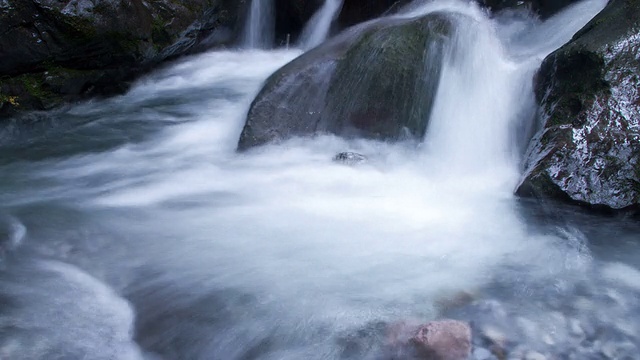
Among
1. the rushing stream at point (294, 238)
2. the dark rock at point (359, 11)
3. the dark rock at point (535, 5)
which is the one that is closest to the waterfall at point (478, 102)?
the rushing stream at point (294, 238)

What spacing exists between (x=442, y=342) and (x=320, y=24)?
8.10 m

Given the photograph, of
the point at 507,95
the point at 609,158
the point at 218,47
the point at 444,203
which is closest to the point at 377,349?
the point at 444,203

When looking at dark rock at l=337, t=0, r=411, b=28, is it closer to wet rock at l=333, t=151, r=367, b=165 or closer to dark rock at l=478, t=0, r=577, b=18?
dark rock at l=478, t=0, r=577, b=18

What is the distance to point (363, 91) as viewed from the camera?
6.68 metres

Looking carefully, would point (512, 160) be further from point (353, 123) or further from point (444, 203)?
point (353, 123)

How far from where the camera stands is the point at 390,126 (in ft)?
21.7

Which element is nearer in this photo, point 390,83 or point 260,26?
point 390,83

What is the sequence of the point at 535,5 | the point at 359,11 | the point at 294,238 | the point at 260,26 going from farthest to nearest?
the point at 260,26 < the point at 359,11 < the point at 535,5 < the point at 294,238

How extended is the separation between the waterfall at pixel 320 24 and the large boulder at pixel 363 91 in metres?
3.87

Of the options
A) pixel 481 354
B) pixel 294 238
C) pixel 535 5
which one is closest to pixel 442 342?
pixel 481 354

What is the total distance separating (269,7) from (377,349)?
338 inches

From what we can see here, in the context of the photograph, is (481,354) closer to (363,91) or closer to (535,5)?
(363,91)

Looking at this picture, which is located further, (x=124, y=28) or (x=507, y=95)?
(x=124, y=28)

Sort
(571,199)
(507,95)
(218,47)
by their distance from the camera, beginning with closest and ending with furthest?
(571,199) → (507,95) → (218,47)
